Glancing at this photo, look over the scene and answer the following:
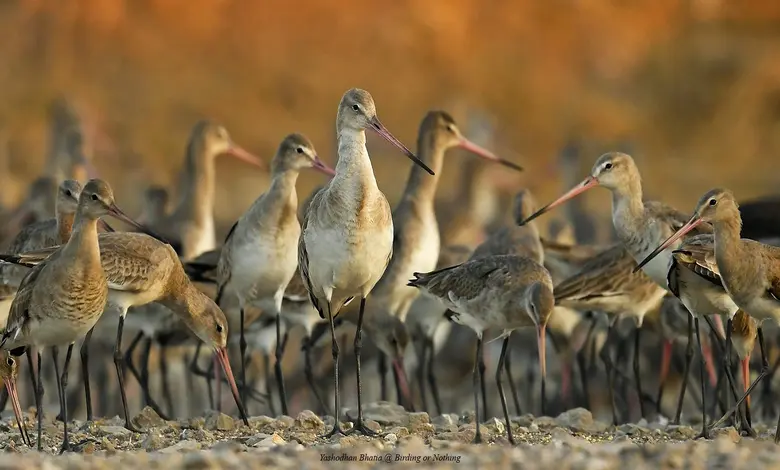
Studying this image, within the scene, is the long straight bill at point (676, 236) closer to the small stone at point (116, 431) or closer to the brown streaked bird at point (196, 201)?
the small stone at point (116, 431)

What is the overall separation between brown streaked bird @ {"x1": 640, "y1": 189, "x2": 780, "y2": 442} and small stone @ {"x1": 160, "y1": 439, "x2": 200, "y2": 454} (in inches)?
130

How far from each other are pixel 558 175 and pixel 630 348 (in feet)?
32.0

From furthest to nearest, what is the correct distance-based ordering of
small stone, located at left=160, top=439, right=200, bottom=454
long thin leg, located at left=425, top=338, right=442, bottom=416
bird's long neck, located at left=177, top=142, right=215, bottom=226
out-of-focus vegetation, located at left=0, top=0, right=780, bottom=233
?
out-of-focus vegetation, located at left=0, top=0, right=780, bottom=233
bird's long neck, located at left=177, top=142, right=215, bottom=226
long thin leg, located at left=425, top=338, right=442, bottom=416
small stone, located at left=160, top=439, right=200, bottom=454

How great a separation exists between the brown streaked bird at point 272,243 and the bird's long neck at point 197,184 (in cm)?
254

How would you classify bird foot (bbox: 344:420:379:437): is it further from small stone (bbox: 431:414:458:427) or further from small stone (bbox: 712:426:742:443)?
small stone (bbox: 712:426:742:443)

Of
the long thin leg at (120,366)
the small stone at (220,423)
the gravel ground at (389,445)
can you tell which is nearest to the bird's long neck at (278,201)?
the long thin leg at (120,366)

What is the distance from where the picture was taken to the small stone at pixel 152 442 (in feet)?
27.9

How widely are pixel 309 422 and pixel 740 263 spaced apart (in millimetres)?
2847

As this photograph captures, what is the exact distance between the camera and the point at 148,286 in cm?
976

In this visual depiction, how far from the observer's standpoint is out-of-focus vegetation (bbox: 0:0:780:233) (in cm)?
3894

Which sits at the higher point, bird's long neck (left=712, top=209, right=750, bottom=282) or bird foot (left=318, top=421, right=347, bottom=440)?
bird's long neck (left=712, top=209, right=750, bottom=282)

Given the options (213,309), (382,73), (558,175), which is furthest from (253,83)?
(213,309)

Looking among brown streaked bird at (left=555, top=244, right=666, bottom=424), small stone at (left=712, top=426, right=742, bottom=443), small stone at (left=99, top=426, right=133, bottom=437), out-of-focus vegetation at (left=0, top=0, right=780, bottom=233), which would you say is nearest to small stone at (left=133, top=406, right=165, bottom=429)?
small stone at (left=99, top=426, right=133, bottom=437)

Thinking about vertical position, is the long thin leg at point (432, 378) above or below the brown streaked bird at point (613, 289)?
below
